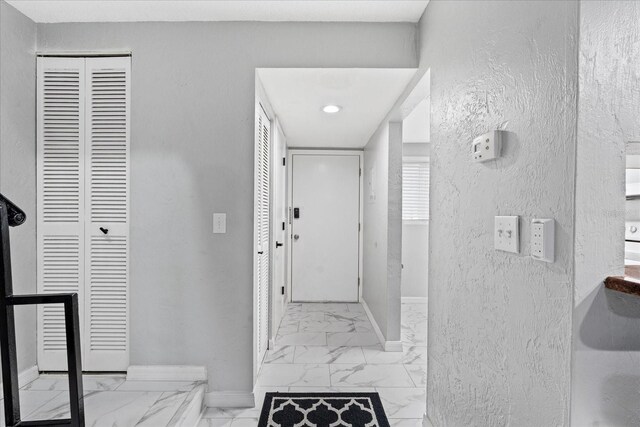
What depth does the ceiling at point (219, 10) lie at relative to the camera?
2.00 metres

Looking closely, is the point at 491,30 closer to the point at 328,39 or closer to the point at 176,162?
the point at 328,39

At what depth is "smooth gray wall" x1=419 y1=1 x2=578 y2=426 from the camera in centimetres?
90

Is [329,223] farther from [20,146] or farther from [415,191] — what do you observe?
[20,146]


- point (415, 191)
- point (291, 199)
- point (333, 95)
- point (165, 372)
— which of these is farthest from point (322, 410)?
point (415, 191)

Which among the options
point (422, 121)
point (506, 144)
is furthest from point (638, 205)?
point (422, 121)

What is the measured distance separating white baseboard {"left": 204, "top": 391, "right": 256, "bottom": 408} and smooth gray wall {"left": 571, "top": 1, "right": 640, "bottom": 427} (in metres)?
1.82

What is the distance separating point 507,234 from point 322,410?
1672 millimetres

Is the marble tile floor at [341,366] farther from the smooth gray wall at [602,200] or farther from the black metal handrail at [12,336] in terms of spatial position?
the smooth gray wall at [602,200]

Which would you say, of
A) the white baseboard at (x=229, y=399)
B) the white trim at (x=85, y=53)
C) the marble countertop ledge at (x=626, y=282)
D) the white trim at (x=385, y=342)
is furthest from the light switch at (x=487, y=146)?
the white trim at (x=385, y=342)

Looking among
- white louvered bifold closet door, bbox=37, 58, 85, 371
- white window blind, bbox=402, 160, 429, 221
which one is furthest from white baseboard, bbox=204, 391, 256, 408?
white window blind, bbox=402, 160, 429, 221

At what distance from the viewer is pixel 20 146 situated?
2.13m

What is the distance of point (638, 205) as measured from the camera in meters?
1.03

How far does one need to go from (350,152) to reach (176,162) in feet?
9.57

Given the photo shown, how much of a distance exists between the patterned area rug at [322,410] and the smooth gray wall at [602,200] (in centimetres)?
149
